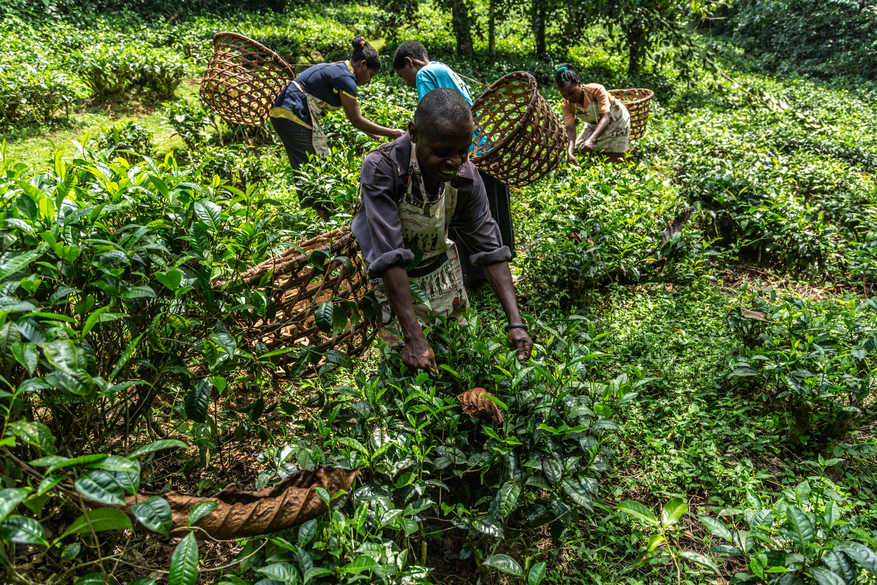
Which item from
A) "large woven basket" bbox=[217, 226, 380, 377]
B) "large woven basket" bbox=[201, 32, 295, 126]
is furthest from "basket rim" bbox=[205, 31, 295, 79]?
"large woven basket" bbox=[217, 226, 380, 377]

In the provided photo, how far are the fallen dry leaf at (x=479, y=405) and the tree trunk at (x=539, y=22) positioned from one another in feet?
36.3

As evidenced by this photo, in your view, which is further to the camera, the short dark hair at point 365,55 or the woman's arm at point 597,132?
the woman's arm at point 597,132

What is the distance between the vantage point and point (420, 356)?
79.5 inches

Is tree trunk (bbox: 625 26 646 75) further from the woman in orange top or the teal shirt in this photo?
the teal shirt

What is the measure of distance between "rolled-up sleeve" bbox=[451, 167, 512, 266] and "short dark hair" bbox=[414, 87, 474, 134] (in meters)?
0.39

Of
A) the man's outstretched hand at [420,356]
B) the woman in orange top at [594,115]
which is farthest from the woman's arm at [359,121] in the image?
the man's outstretched hand at [420,356]

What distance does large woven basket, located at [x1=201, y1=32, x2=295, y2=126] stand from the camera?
447cm

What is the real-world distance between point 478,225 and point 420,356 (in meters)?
0.71

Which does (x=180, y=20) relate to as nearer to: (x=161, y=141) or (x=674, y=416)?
(x=161, y=141)

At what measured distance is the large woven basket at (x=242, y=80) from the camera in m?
4.47

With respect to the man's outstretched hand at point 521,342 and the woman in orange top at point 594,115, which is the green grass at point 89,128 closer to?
the woman in orange top at point 594,115

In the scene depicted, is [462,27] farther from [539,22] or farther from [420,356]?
[420,356]

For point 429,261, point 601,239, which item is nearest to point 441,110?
point 429,261

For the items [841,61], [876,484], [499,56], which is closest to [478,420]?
[876,484]
